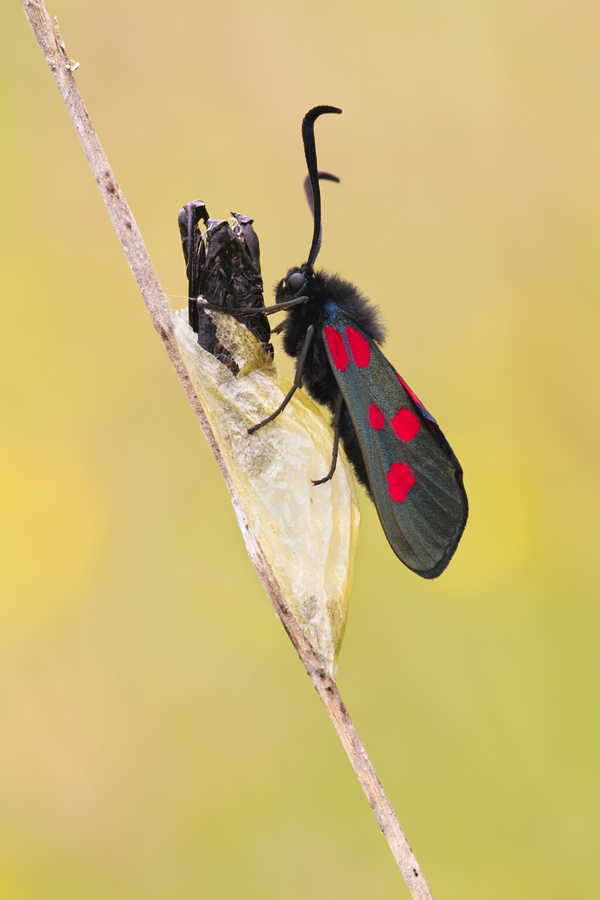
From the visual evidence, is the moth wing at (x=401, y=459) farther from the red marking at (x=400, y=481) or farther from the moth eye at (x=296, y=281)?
the moth eye at (x=296, y=281)

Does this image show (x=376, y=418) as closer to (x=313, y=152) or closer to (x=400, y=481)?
(x=400, y=481)

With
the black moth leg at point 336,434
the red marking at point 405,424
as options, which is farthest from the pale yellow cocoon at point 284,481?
the red marking at point 405,424

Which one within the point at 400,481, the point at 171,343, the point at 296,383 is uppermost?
the point at 171,343

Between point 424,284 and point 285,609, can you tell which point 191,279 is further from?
Answer: point 424,284

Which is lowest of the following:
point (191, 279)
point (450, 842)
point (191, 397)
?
point (450, 842)

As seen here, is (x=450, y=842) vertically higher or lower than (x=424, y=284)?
lower

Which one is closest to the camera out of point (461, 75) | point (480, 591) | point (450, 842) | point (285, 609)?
point (285, 609)

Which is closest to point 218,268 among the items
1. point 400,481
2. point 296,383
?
point 296,383

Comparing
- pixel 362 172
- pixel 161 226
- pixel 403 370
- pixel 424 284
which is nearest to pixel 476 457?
pixel 403 370
